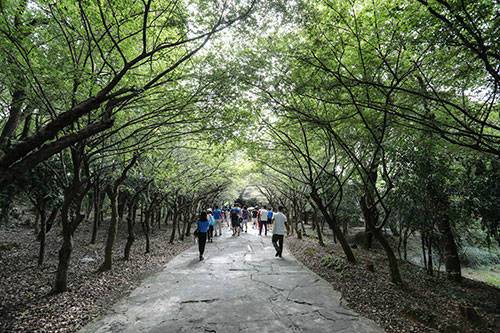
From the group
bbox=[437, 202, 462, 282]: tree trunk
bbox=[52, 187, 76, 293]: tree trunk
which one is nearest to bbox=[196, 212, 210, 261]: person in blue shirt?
bbox=[52, 187, 76, 293]: tree trunk

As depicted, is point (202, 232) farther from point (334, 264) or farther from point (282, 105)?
point (282, 105)

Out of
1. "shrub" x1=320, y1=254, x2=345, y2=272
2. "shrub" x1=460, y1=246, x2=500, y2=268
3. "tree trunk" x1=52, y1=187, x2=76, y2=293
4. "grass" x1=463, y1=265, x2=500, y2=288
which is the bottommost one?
"grass" x1=463, y1=265, x2=500, y2=288

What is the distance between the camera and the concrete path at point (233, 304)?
4.52 meters

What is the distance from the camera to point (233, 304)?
18.1 feet

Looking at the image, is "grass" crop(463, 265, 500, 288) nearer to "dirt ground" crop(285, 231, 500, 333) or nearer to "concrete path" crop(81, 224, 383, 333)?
"dirt ground" crop(285, 231, 500, 333)

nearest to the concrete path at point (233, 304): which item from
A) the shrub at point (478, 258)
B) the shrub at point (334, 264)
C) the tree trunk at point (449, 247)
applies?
the shrub at point (334, 264)

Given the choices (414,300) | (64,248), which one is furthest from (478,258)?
(64,248)

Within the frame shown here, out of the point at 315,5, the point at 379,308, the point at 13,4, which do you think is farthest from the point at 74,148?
the point at 379,308

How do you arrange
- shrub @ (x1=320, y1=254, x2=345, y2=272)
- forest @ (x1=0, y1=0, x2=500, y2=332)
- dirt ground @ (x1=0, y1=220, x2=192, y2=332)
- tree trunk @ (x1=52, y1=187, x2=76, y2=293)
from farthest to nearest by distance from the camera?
shrub @ (x1=320, y1=254, x2=345, y2=272) → tree trunk @ (x1=52, y1=187, x2=76, y2=293) → dirt ground @ (x1=0, y1=220, x2=192, y2=332) → forest @ (x1=0, y1=0, x2=500, y2=332)

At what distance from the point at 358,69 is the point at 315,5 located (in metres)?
1.70

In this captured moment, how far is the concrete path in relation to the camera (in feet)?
14.8

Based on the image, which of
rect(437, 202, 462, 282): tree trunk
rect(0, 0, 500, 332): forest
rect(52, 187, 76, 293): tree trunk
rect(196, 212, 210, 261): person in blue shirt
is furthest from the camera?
rect(196, 212, 210, 261): person in blue shirt

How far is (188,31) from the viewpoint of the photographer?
4.61 meters

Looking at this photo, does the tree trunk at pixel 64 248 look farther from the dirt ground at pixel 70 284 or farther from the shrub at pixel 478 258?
the shrub at pixel 478 258
